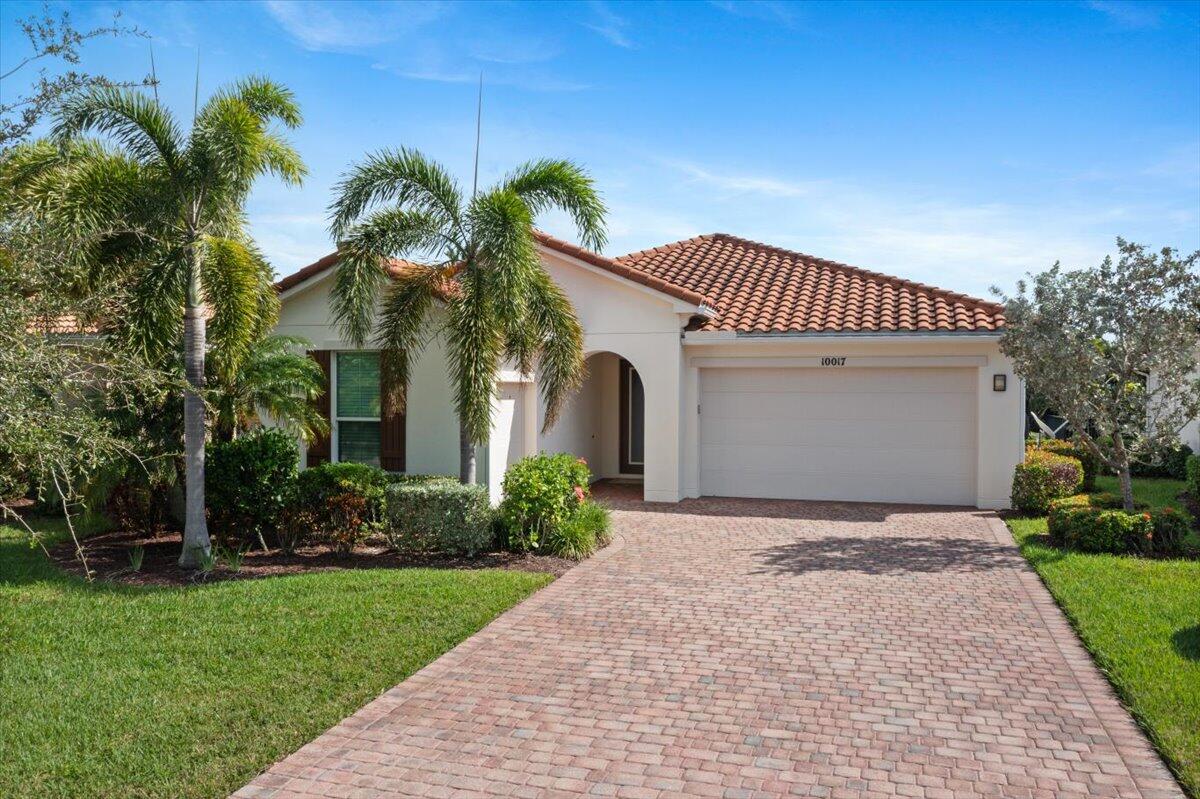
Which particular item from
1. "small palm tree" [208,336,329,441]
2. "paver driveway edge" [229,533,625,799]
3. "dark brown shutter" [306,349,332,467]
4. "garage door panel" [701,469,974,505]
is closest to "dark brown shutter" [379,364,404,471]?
"dark brown shutter" [306,349,332,467]

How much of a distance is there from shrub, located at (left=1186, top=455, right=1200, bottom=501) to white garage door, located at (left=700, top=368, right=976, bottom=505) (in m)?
4.97

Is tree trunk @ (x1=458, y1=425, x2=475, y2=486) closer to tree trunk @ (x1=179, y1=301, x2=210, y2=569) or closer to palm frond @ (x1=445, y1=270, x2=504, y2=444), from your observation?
palm frond @ (x1=445, y1=270, x2=504, y2=444)

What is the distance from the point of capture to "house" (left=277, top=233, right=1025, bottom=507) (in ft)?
46.9

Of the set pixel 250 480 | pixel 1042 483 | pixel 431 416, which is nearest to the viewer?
pixel 250 480

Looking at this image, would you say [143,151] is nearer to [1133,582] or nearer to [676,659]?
[676,659]

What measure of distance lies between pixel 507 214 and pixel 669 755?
6980mm

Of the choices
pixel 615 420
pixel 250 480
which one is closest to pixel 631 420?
pixel 615 420

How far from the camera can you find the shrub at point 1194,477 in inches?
647

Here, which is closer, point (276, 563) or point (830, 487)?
point (276, 563)

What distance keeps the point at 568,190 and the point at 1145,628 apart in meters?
7.95

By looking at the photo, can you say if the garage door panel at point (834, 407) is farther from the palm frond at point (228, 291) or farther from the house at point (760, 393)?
the palm frond at point (228, 291)

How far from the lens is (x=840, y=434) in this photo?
15.7m

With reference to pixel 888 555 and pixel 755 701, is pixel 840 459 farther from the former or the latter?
pixel 755 701

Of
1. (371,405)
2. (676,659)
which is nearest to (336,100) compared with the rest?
(371,405)
